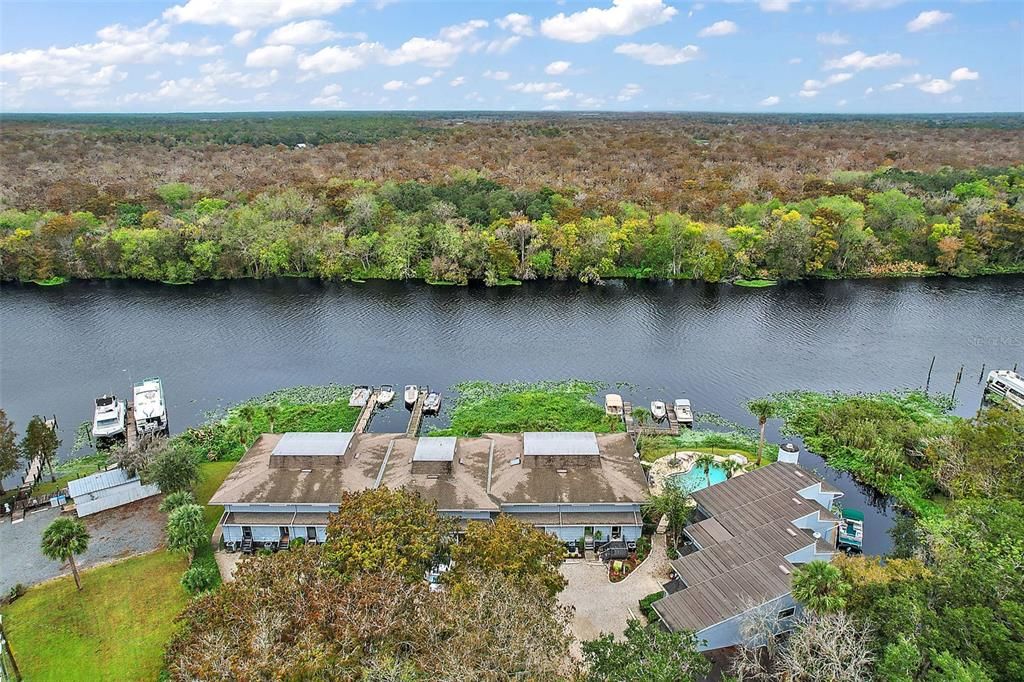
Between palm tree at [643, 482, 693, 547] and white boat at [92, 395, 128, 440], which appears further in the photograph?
white boat at [92, 395, 128, 440]

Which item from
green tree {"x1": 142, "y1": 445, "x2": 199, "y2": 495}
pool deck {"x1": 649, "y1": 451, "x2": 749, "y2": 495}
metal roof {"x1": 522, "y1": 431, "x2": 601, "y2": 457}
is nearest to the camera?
green tree {"x1": 142, "y1": 445, "x2": 199, "y2": 495}

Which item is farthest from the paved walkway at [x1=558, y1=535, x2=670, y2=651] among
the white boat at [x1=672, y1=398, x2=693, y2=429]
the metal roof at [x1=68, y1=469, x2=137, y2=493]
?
the metal roof at [x1=68, y1=469, x2=137, y2=493]

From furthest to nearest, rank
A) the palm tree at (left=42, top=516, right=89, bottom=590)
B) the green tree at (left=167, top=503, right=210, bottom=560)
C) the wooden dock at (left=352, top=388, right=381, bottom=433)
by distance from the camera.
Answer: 1. the wooden dock at (left=352, top=388, right=381, bottom=433)
2. the green tree at (left=167, top=503, right=210, bottom=560)
3. the palm tree at (left=42, top=516, right=89, bottom=590)

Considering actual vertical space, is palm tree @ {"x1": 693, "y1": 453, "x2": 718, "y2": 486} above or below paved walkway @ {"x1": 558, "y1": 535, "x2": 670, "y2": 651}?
above

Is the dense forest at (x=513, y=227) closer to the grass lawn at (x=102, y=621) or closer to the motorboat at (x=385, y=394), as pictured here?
the motorboat at (x=385, y=394)

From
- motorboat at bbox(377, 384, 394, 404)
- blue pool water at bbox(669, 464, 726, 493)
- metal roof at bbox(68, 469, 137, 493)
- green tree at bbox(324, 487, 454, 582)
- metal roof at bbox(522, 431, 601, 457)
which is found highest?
green tree at bbox(324, 487, 454, 582)

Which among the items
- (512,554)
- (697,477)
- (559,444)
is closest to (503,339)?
(559,444)

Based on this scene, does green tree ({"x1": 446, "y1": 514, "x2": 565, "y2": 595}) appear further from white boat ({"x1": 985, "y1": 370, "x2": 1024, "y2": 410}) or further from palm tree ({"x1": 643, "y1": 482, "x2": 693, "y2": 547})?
white boat ({"x1": 985, "y1": 370, "x2": 1024, "y2": 410})

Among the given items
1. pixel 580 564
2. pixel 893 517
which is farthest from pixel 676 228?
pixel 580 564
